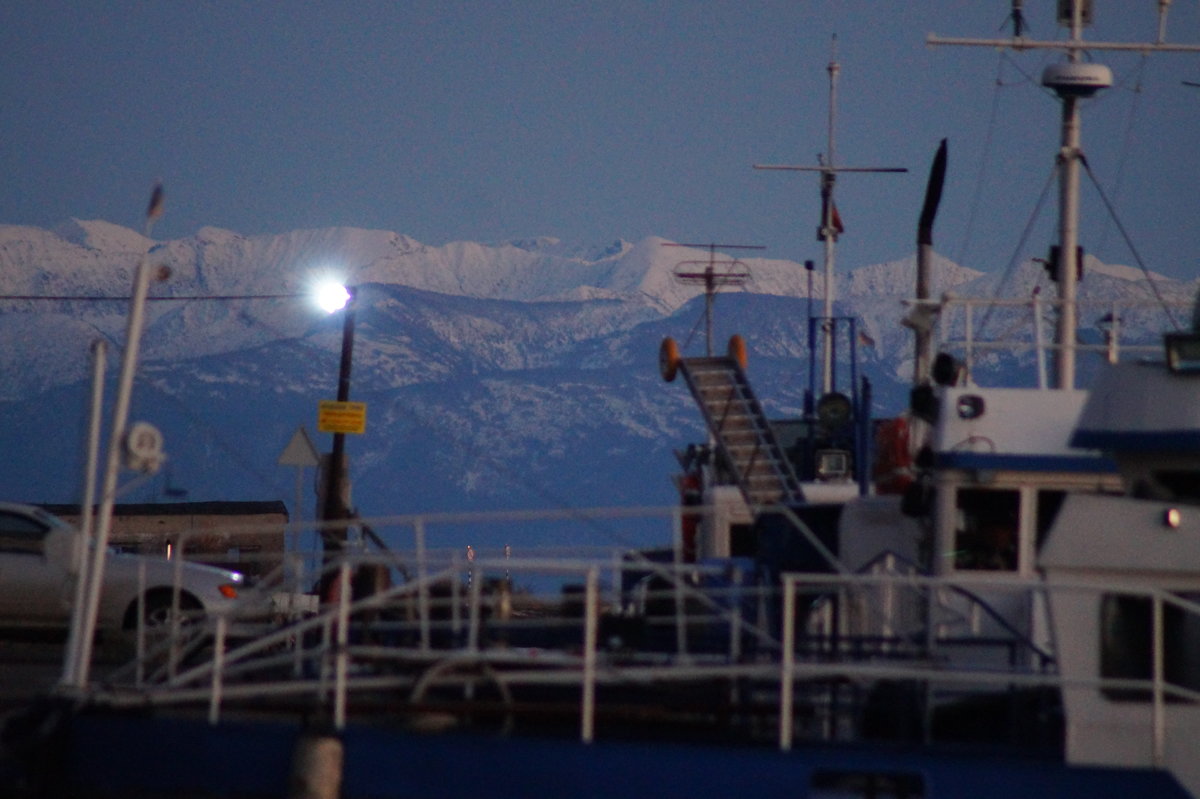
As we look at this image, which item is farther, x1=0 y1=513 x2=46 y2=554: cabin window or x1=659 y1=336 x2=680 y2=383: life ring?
x1=659 y1=336 x2=680 y2=383: life ring

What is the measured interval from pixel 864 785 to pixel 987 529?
4.13 m

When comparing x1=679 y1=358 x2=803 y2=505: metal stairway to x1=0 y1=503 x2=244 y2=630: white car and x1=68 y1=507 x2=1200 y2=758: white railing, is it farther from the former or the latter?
x1=0 y1=503 x2=244 y2=630: white car

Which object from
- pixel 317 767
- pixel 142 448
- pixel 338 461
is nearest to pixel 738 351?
pixel 338 461

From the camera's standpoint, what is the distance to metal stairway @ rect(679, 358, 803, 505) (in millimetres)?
20188

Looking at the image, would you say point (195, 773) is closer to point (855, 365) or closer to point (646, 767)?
point (646, 767)

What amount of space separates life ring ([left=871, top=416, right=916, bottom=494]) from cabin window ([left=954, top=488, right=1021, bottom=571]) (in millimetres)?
2294

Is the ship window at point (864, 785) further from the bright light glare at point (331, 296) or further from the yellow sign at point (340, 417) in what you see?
the bright light glare at point (331, 296)

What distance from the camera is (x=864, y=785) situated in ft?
30.4

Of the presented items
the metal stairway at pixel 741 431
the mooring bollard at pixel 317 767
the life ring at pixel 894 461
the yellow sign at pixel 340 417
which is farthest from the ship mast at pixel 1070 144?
the yellow sign at pixel 340 417

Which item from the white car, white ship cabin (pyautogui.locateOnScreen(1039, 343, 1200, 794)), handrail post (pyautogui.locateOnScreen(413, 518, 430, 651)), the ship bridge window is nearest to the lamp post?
the white car

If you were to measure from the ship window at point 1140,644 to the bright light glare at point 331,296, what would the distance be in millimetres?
19459

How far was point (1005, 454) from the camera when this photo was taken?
42.2ft

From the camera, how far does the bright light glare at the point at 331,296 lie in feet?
90.8

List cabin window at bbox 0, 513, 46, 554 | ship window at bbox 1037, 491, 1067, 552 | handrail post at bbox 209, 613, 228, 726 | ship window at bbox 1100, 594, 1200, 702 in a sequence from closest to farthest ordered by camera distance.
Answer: handrail post at bbox 209, 613, 228, 726, ship window at bbox 1100, 594, 1200, 702, ship window at bbox 1037, 491, 1067, 552, cabin window at bbox 0, 513, 46, 554
